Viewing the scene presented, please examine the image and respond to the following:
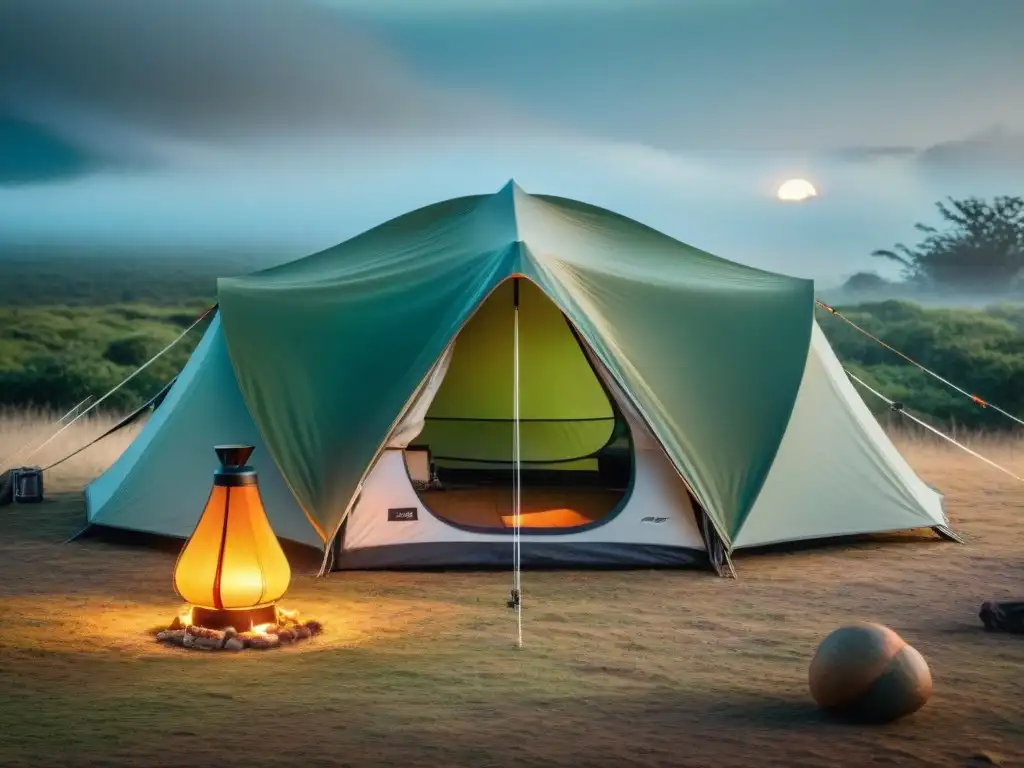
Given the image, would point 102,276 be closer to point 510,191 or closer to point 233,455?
point 510,191

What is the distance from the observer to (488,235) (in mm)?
7852

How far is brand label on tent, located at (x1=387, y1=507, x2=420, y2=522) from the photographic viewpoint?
698 centimetres

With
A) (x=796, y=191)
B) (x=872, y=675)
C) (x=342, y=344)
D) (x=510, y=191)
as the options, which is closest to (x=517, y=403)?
(x=342, y=344)

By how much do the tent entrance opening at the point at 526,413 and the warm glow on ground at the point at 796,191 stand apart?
13.0 meters

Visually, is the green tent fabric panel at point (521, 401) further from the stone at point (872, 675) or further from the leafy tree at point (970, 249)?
the leafy tree at point (970, 249)

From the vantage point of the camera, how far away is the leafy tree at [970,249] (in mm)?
23109

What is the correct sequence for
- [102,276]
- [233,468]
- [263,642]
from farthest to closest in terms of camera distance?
[102,276]
[233,468]
[263,642]

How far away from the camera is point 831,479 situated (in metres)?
7.69

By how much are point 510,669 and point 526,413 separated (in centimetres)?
543

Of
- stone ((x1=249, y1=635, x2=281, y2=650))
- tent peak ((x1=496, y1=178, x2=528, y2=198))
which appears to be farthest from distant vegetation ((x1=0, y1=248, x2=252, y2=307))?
stone ((x1=249, y1=635, x2=281, y2=650))

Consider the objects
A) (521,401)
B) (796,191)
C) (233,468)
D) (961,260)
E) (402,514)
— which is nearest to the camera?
(233,468)

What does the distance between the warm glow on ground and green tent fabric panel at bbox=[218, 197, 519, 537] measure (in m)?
15.2

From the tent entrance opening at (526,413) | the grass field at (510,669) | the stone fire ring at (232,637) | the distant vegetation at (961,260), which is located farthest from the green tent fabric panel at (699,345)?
the distant vegetation at (961,260)

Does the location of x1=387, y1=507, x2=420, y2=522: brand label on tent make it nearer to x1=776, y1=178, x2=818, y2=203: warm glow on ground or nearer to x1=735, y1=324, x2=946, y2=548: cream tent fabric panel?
x1=735, y1=324, x2=946, y2=548: cream tent fabric panel
